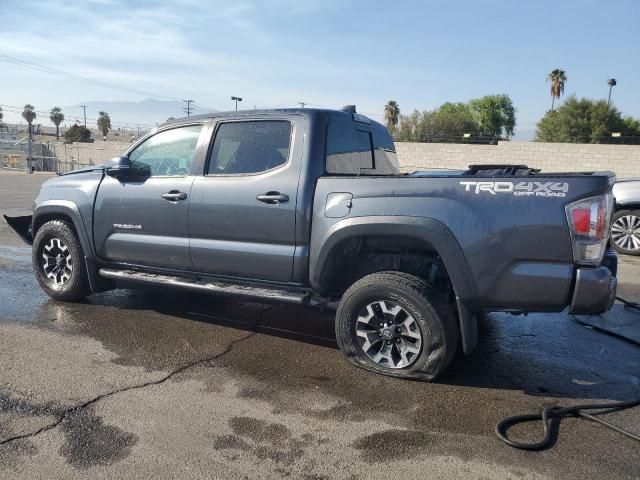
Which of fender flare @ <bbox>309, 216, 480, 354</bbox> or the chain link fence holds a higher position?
the chain link fence

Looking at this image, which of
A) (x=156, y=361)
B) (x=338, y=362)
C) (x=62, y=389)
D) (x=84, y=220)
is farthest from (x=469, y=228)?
(x=84, y=220)

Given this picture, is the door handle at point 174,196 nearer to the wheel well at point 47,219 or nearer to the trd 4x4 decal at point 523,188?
the wheel well at point 47,219

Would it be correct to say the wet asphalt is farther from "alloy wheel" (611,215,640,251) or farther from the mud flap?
"alloy wheel" (611,215,640,251)

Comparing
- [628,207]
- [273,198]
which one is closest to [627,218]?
[628,207]

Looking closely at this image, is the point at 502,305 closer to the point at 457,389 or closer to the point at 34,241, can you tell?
the point at 457,389

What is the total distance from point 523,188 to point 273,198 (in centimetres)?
185

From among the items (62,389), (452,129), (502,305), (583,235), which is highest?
(452,129)

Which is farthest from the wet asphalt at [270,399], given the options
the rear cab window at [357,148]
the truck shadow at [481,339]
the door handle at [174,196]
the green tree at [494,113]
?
the green tree at [494,113]

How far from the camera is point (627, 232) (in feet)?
30.7

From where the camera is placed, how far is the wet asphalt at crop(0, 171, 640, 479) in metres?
2.94

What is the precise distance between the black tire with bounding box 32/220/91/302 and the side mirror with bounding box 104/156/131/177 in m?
0.89

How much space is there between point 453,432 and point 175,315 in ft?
10.4

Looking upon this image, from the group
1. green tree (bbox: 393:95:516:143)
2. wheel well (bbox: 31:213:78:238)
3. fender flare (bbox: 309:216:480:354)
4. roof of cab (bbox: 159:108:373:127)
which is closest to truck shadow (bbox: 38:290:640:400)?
fender flare (bbox: 309:216:480:354)

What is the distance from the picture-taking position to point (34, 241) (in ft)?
19.4
